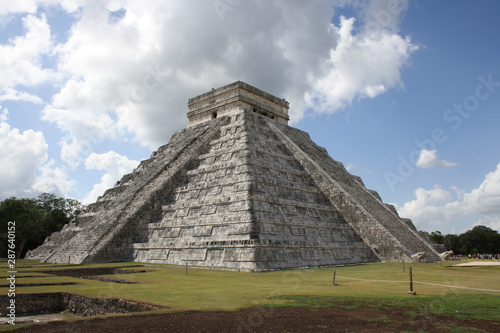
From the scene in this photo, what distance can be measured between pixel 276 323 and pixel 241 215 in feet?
32.0

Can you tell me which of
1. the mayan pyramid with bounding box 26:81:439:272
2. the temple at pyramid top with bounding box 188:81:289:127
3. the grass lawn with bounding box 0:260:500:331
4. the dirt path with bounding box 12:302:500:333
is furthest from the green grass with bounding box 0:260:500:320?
the temple at pyramid top with bounding box 188:81:289:127

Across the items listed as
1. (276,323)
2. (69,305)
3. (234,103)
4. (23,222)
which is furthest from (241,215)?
(23,222)

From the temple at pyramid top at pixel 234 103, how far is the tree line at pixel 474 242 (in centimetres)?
3772

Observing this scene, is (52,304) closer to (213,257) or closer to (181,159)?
(213,257)

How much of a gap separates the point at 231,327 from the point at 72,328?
243 centimetres

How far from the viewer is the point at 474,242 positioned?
54906 mm

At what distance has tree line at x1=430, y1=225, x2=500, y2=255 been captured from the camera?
53.6m

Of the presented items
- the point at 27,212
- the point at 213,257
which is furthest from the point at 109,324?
the point at 27,212

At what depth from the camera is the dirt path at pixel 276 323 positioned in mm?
5449

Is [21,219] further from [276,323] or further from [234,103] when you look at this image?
[276,323]

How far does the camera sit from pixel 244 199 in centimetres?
1598

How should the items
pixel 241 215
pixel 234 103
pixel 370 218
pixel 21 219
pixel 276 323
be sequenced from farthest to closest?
pixel 21 219
pixel 234 103
pixel 370 218
pixel 241 215
pixel 276 323

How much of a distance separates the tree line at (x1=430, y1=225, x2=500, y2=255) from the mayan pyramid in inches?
1503

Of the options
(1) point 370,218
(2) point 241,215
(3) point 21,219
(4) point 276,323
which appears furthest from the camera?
(3) point 21,219
